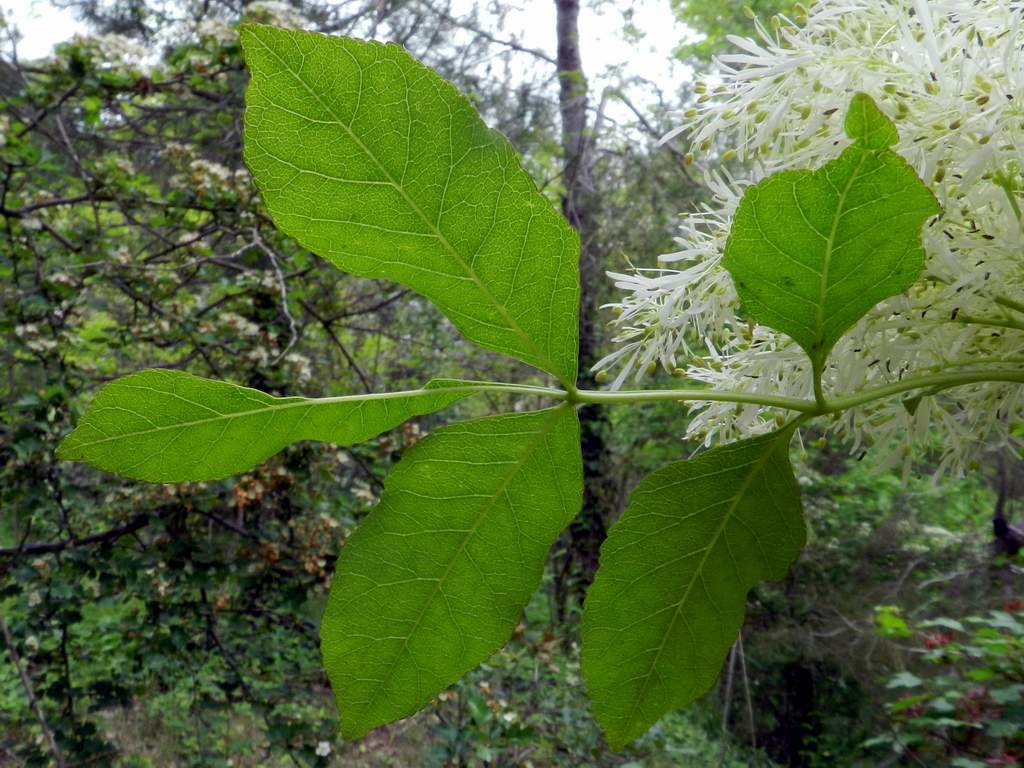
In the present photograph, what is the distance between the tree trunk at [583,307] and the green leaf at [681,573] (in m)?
3.53

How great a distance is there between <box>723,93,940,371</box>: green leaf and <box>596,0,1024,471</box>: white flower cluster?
9 centimetres

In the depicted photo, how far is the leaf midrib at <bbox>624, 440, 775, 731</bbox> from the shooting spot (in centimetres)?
29

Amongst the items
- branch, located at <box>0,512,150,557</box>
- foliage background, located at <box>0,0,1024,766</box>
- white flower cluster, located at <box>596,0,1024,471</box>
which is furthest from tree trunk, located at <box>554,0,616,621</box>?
white flower cluster, located at <box>596,0,1024,471</box>

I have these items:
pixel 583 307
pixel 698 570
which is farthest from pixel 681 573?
pixel 583 307

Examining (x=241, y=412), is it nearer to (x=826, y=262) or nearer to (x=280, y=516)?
(x=826, y=262)

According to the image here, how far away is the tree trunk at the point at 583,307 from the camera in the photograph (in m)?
3.97

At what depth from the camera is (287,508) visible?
2.47 m

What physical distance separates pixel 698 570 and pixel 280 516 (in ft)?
8.06

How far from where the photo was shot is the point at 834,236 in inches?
9.3

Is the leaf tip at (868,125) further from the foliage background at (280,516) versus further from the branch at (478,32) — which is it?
the branch at (478,32)

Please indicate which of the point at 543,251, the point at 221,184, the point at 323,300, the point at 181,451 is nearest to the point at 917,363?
the point at 543,251

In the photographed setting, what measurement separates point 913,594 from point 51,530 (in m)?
4.11

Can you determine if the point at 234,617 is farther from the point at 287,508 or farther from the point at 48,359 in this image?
the point at 48,359

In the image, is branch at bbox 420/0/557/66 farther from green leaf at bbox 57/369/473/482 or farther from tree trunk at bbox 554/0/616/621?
green leaf at bbox 57/369/473/482
